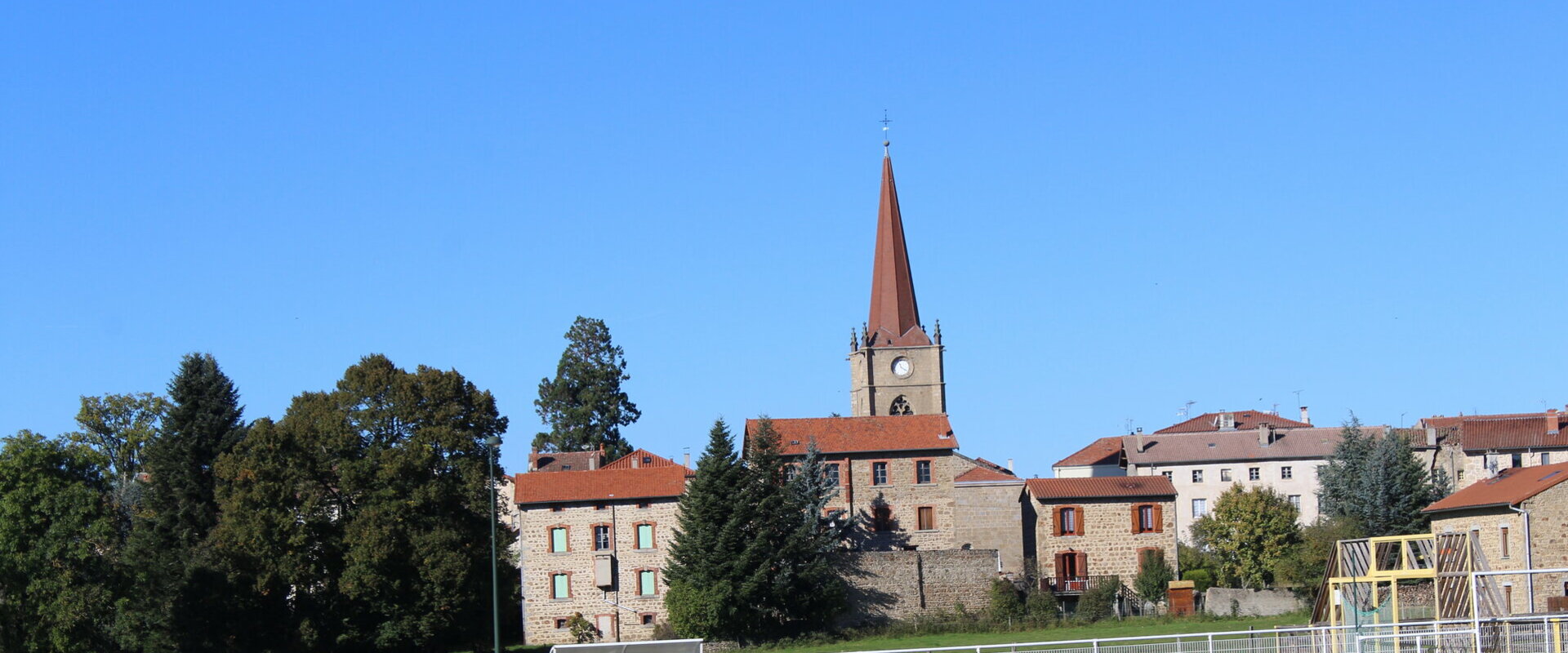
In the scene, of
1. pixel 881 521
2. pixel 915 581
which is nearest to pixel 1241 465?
pixel 881 521

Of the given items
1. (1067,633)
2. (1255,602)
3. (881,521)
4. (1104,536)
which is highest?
→ (881,521)

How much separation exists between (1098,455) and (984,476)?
24475 mm

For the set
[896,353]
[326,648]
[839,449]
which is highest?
[896,353]

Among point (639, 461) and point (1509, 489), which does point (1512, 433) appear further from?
point (639, 461)

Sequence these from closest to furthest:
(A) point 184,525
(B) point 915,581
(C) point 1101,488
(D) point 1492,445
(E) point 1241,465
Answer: (A) point 184,525, (B) point 915,581, (C) point 1101,488, (D) point 1492,445, (E) point 1241,465

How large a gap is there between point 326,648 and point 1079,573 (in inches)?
1003

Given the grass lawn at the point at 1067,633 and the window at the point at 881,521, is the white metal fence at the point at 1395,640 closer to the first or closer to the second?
the grass lawn at the point at 1067,633

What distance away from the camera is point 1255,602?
49406 millimetres

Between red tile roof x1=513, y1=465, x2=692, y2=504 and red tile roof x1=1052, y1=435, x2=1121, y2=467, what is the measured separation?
27605 mm

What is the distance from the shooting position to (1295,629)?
104ft

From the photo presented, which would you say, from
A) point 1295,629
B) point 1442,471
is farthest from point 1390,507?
point 1295,629

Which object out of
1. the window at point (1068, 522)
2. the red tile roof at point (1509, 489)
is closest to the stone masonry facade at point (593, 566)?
the window at point (1068, 522)

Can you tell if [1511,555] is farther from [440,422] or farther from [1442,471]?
[440,422]

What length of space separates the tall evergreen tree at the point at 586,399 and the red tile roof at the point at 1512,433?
4102 centimetres
